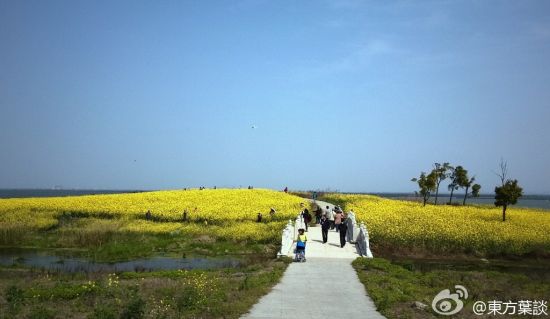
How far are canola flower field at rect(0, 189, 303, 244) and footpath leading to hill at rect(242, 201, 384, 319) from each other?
1078 cm

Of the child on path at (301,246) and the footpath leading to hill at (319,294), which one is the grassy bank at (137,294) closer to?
the footpath leading to hill at (319,294)

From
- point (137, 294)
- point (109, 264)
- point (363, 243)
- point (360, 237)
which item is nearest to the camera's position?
point (137, 294)

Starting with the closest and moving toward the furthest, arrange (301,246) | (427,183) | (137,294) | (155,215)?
(137,294)
(301,246)
(155,215)
(427,183)

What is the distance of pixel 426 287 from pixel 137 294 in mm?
10641

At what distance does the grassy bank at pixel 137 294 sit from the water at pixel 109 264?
3.54 metres

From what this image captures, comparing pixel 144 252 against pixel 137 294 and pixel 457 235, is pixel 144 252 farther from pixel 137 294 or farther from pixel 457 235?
pixel 457 235

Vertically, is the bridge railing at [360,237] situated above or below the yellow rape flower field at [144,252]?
above

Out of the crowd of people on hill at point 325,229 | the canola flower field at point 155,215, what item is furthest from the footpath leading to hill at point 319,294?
the canola flower field at point 155,215

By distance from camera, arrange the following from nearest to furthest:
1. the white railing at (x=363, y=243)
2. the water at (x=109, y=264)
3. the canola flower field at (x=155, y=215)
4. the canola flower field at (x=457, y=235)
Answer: the water at (x=109, y=264), the white railing at (x=363, y=243), the canola flower field at (x=457, y=235), the canola flower field at (x=155, y=215)

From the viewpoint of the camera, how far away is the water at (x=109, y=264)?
25.0 m

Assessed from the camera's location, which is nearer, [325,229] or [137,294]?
[137,294]

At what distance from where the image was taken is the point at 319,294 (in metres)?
16.3

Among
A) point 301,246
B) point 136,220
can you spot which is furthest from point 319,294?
point 136,220

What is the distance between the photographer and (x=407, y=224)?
3581cm
